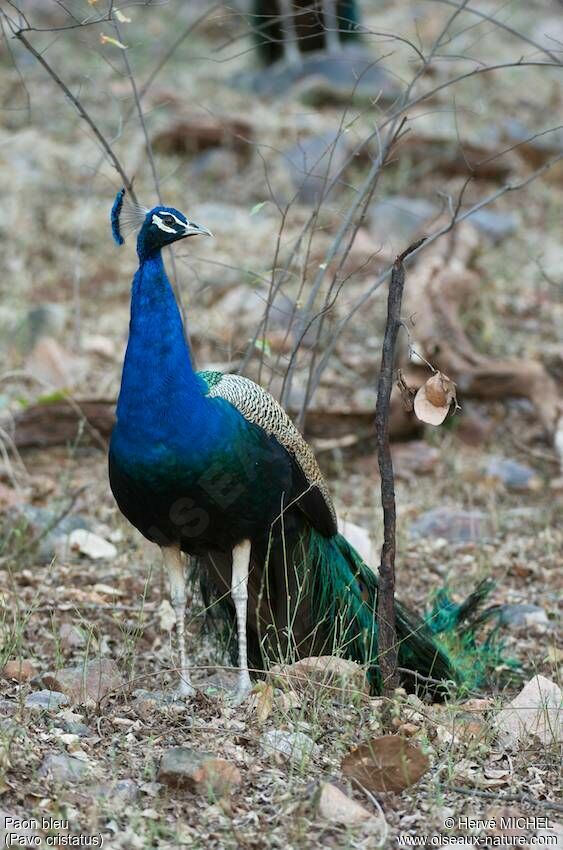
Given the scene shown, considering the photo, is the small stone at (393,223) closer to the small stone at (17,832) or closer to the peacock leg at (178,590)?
the peacock leg at (178,590)

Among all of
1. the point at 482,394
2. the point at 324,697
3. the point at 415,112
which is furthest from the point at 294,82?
the point at 324,697

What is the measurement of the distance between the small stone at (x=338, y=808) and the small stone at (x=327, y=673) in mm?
517

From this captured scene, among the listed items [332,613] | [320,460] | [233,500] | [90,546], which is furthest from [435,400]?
[320,460]

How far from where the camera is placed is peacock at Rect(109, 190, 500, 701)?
3.09 meters

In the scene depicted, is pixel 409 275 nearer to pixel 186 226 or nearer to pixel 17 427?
pixel 17 427

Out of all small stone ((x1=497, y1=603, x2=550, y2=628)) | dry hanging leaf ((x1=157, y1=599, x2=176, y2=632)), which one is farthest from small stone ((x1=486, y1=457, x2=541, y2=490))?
dry hanging leaf ((x1=157, y1=599, x2=176, y2=632))

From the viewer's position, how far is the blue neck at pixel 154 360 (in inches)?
122

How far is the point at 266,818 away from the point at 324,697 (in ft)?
1.75

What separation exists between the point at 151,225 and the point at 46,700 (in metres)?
1.28

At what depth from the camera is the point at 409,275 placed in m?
6.44

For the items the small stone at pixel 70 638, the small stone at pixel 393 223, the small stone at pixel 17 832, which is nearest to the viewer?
the small stone at pixel 17 832

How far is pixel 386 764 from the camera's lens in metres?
2.59

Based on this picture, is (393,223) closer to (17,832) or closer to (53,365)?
(53,365)

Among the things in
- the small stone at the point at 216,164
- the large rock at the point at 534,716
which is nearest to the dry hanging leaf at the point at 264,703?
the large rock at the point at 534,716
